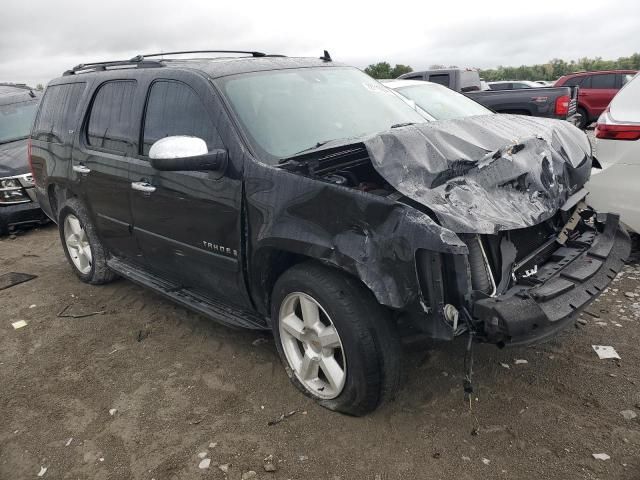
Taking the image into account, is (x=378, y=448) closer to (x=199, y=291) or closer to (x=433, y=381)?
(x=433, y=381)

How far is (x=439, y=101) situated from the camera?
257 inches

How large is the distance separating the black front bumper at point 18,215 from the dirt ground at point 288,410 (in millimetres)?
3637

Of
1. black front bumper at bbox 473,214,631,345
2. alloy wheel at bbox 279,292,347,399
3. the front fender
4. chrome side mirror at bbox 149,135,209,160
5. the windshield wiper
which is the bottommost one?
alloy wheel at bbox 279,292,347,399

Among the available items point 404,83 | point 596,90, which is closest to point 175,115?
point 404,83

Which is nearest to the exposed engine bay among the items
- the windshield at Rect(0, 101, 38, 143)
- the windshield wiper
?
the windshield wiper

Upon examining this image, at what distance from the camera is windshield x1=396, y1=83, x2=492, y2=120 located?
5906 mm

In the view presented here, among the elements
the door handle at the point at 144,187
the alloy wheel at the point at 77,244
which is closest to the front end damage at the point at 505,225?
the door handle at the point at 144,187

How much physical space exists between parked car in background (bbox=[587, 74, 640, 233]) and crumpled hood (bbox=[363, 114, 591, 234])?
3.85 feet

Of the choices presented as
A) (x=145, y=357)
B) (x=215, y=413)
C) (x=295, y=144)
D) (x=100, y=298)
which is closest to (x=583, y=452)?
(x=215, y=413)

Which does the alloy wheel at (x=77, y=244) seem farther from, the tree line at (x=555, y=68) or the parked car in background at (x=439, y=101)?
the tree line at (x=555, y=68)

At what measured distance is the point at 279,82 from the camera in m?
3.44

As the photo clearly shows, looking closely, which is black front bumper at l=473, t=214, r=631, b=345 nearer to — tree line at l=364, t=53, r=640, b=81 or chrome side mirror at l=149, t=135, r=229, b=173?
chrome side mirror at l=149, t=135, r=229, b=173

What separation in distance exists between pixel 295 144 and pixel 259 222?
53 cm

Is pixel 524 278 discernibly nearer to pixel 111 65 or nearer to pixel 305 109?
pixel 305 109
